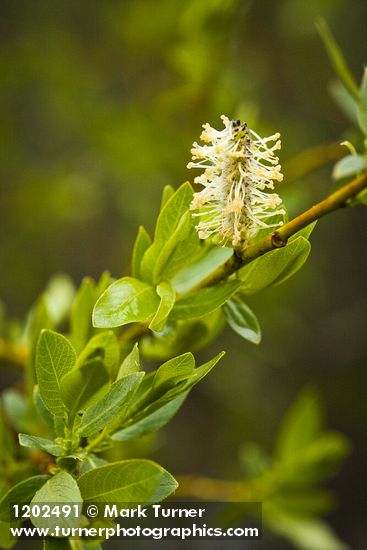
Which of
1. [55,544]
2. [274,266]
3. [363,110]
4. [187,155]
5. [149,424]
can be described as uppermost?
[187,155]

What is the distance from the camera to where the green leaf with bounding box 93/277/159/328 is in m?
0.55

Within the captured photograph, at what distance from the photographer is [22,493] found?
58 centimetres

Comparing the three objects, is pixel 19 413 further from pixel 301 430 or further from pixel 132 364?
pixel 301 430

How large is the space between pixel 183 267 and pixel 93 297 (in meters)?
0.16

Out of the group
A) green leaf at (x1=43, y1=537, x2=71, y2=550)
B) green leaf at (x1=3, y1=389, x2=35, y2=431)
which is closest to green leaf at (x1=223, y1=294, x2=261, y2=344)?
green leaf at (x1=43, y1=537, x2=71, y2=550)

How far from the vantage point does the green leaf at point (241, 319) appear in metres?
0.62

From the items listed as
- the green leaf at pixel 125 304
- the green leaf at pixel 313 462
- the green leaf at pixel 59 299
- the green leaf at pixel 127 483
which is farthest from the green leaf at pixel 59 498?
the green leaf at pixel 313 462

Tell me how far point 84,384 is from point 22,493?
0.42 feet

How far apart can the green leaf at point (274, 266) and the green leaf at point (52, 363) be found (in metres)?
0.18

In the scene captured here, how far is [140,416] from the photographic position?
0.60 metres

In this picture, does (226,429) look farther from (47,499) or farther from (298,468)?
(47,499)

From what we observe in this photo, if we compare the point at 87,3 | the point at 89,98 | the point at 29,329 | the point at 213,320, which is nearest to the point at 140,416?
the point at 213,320

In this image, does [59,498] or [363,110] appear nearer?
[59,498]

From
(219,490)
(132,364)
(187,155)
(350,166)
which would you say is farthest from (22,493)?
(187,155)
